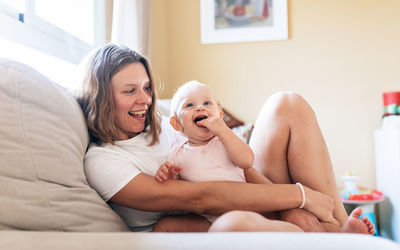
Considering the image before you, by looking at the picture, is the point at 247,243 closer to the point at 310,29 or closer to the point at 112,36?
the point at 112,36

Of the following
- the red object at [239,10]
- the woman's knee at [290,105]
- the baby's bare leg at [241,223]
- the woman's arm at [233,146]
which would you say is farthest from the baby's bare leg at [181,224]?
the red object at [239,10]

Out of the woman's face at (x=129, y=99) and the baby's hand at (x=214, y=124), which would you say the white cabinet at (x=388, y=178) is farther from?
the woman's face at (x=129, y=99)

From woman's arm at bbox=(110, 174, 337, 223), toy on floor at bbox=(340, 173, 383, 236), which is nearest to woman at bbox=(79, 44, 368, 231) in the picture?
woman's arm at bbox=(110, 174, 337, 223)

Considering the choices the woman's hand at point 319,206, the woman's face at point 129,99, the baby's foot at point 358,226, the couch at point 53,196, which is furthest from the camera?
the woman's face at point 129,99

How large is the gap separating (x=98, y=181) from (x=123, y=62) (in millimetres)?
432

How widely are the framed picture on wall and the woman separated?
6.56 feet

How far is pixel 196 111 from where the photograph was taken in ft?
3.88

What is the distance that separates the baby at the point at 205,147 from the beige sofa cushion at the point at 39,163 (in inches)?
10.2

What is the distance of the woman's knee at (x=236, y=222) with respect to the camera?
0.69m

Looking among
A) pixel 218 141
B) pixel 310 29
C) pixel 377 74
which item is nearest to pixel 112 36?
pixel 218 141

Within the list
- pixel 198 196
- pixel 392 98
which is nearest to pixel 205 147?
pixel 198 196

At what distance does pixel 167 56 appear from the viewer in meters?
3.38

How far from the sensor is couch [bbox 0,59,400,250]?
513mm

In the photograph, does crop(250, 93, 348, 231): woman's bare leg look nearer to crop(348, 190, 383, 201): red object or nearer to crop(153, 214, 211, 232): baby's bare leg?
crop(153, 214, 211, 232): baby's bare leg
